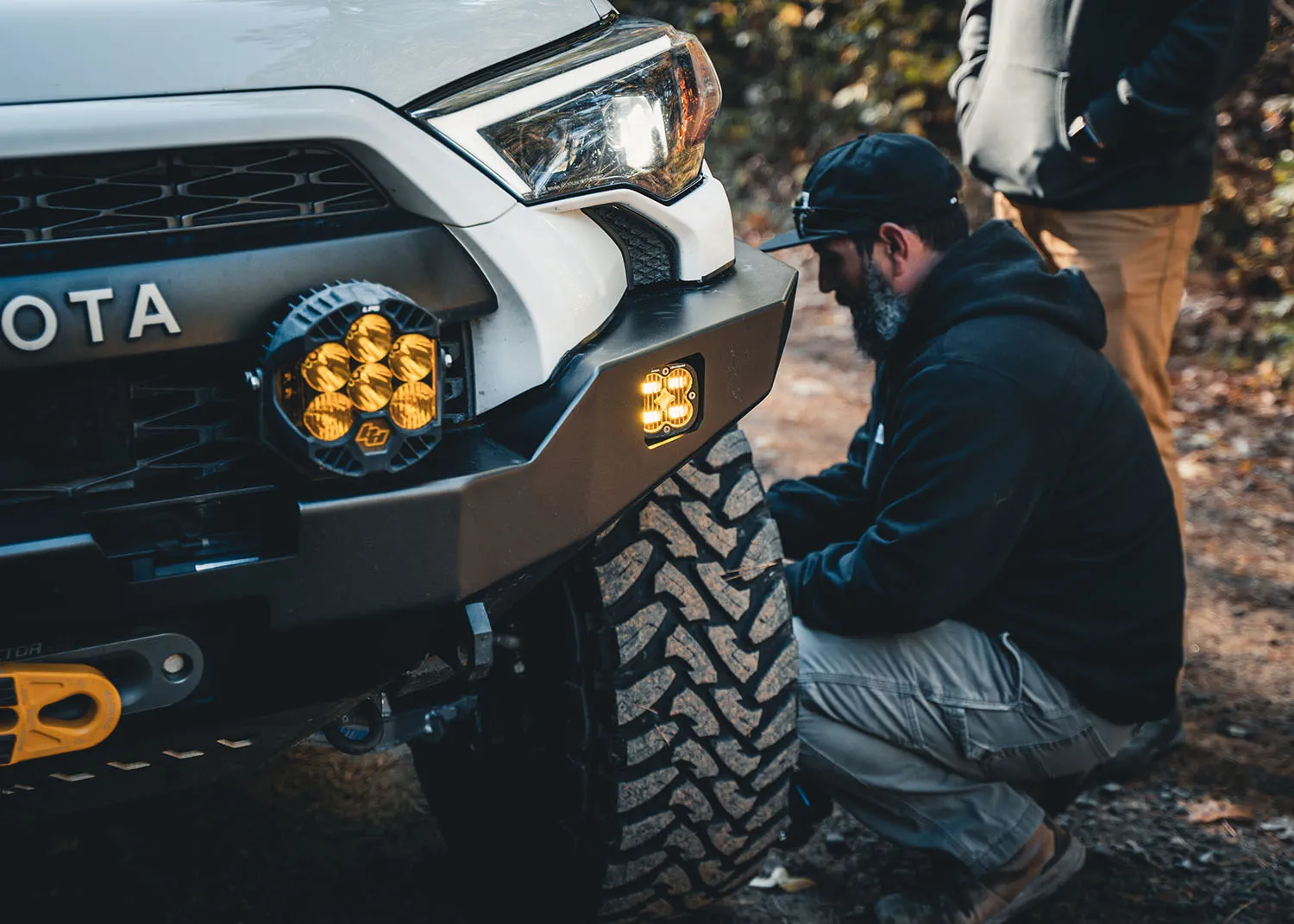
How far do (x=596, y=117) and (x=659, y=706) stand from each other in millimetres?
895

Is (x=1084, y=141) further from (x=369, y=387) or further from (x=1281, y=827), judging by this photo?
(x=369, y=387)

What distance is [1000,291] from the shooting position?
255cm

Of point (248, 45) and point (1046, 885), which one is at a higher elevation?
point (248, 45)

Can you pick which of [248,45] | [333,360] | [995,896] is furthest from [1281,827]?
[248,45]

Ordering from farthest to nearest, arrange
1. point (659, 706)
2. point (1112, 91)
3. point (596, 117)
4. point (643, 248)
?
point (1112, 91)
point (659, 706)
point (643, 248)
point (596, 117)

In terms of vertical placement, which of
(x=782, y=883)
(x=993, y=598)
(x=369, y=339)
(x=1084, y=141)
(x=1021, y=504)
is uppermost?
(x=1084, y=141)

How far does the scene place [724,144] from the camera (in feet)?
33.1

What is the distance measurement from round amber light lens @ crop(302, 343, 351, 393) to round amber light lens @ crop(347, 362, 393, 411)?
0.05 ft

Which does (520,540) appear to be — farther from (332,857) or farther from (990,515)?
(332,857)

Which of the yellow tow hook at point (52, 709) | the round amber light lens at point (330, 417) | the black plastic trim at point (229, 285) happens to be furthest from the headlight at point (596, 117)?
the yellow tow hook at point (52, 709)

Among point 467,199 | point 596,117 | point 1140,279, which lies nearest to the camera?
point 467,199

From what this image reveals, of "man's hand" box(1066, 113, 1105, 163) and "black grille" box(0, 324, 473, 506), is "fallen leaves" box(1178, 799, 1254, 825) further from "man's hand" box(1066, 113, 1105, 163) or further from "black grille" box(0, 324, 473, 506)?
"black grille" box(0, 324, 473, 506)

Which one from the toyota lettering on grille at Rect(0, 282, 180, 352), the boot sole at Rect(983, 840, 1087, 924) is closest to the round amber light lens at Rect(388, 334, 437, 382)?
the toyota lettering on grille at Rect(0, 282, 180, 352)

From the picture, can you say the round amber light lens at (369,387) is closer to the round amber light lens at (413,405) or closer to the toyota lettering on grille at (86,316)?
the round amber light lens at (413,405)
